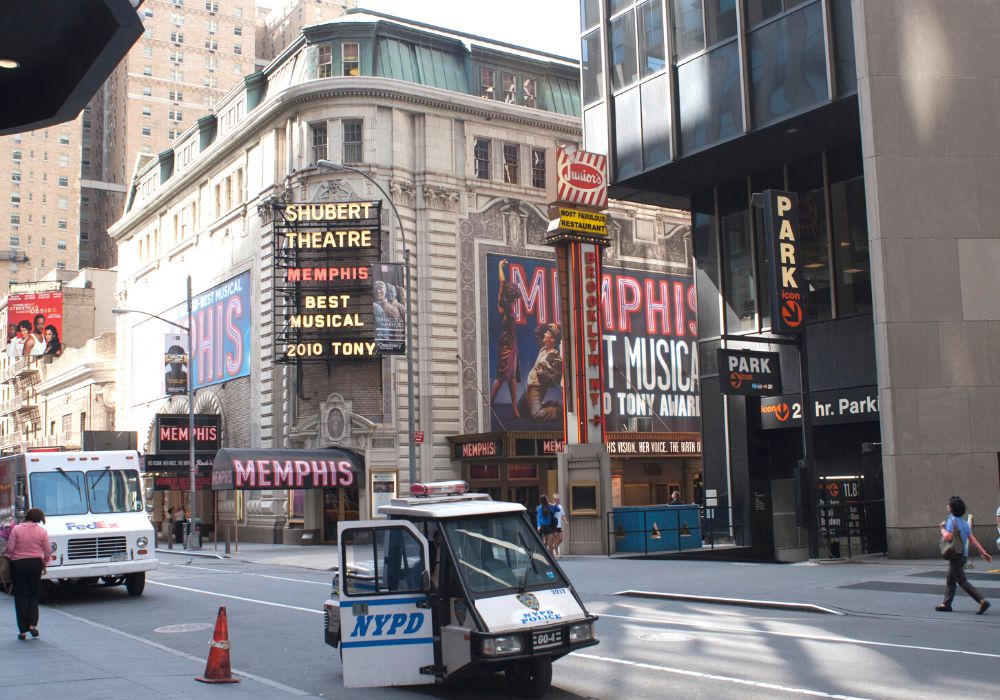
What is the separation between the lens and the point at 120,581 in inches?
910

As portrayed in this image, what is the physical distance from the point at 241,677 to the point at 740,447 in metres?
21.4

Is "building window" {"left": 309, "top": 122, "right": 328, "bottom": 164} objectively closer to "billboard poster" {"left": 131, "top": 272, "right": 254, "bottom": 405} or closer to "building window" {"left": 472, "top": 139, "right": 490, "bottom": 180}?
"building window" {"left": 472, "top": 139, "right": 490, "bottom": 180}

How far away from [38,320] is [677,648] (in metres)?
77.7

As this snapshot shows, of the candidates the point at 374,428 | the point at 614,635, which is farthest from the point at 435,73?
the point at 614,635

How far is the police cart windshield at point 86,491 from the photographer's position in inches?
827

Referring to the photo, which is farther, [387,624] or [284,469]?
[284,469]

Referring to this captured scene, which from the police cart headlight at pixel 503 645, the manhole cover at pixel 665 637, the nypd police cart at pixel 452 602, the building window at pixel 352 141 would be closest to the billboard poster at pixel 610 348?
the building window at pixel 352 141

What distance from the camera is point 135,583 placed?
21469 millimetres

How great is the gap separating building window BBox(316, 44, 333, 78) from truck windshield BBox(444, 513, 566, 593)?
36.4m

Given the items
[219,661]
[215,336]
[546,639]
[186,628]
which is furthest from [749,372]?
[215,336]

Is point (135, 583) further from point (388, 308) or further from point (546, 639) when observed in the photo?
point (388, 308)

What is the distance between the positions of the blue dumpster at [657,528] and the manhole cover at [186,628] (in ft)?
50.0

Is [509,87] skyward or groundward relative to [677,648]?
skyward

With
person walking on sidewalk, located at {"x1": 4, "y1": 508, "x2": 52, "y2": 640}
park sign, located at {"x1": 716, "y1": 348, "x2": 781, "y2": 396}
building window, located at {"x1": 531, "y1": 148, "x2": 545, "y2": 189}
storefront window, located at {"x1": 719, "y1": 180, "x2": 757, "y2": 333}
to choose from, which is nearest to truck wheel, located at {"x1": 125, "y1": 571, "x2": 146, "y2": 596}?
person walking on sidewalk, located at {"x1": 4, "y1": 508, "x2": 52, "y2": 640}
